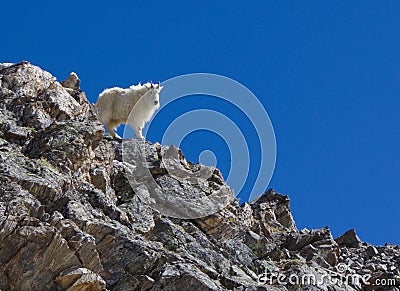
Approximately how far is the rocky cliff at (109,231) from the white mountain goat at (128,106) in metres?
1.25

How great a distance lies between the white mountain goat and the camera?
32.2 metres

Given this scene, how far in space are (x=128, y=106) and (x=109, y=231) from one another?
521 inches

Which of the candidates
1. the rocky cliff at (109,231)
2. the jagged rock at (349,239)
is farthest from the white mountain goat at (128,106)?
the jagged rock at (349,239)

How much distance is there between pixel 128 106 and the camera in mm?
32469

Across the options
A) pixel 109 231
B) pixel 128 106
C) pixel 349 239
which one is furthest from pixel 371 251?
pixel 109 231

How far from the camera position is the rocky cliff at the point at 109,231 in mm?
18016

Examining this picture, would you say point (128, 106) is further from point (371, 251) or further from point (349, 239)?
point (371, 251)

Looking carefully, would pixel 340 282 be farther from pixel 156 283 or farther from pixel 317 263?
pixel 156 283

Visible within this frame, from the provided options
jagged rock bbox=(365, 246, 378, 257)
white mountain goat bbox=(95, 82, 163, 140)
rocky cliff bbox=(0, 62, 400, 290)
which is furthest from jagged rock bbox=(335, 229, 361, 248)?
white mountain goat bbox=(95, 82, 163, 140)

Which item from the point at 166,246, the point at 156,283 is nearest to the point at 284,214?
the point at 166,246

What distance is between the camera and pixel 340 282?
25.5 m

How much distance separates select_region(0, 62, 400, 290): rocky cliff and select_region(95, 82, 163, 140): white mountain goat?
1.25m

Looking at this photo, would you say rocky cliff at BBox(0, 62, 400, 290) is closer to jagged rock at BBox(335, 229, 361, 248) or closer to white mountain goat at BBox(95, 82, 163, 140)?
jagged rock at BBox(335, 229, 361, 248)

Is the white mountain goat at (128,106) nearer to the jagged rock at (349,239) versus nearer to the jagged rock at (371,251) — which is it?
the jagged rock at (349,239)
